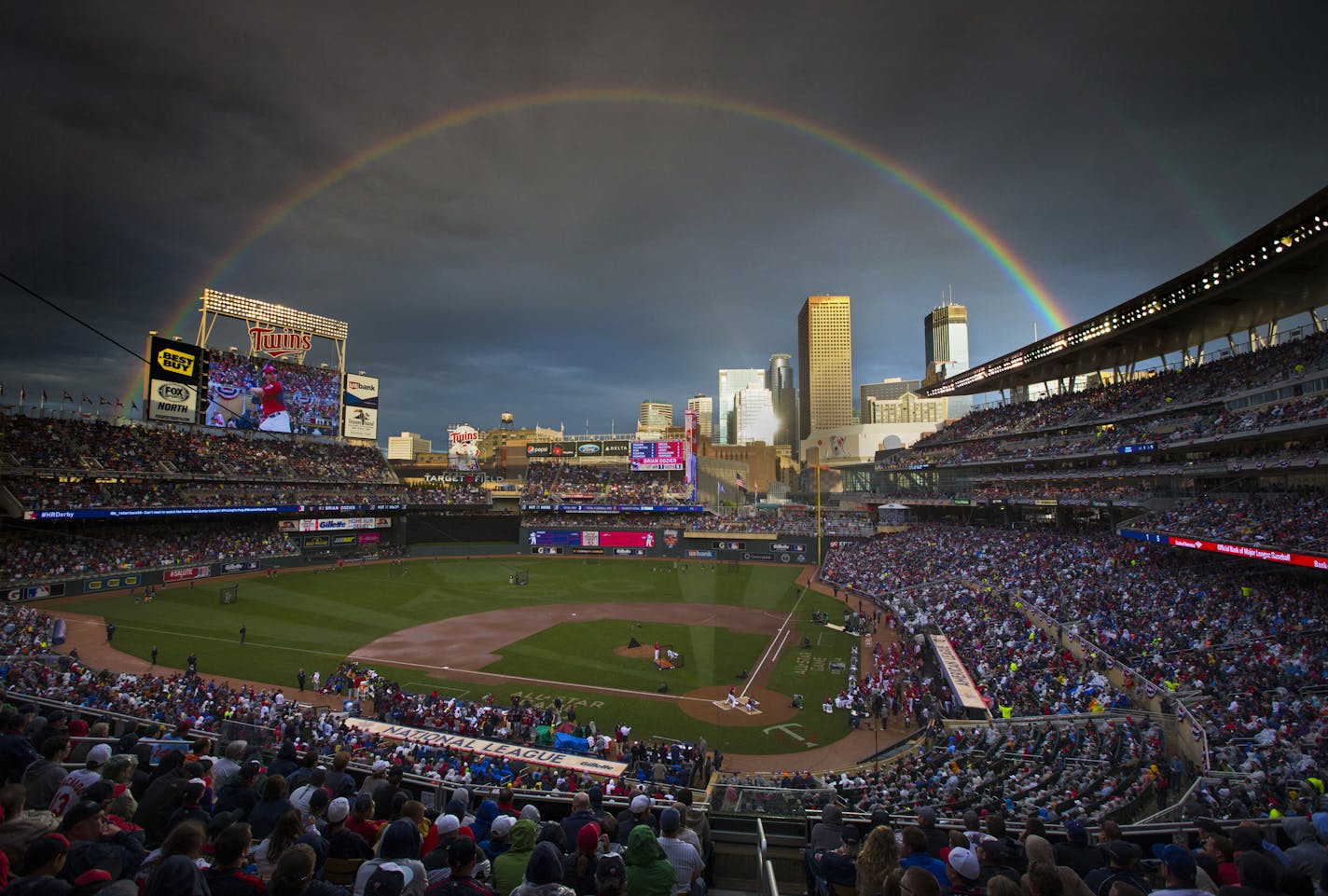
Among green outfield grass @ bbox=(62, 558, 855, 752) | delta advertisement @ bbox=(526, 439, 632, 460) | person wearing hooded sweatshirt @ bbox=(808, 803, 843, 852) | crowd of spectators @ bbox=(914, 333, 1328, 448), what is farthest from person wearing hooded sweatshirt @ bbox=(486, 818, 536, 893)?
delta advertisement @ bbox=(526, 439, 632, 460)

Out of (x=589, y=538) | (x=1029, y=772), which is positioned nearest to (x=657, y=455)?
(x=589, y=538)

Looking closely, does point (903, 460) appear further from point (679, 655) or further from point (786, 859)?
point (786, 859)

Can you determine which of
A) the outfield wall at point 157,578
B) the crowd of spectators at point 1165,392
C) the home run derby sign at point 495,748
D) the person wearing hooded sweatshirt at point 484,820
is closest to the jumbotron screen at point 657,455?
the crowd of spectators at point 1165,392

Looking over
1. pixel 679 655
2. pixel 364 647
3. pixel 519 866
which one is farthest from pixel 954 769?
pixel 364 647

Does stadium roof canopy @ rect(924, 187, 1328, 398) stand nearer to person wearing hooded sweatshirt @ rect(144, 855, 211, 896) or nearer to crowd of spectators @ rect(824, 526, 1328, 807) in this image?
crowd of spectators @ rect(824, 526, 1328, 807)

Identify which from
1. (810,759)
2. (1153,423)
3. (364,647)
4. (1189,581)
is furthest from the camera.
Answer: (1153,423)
